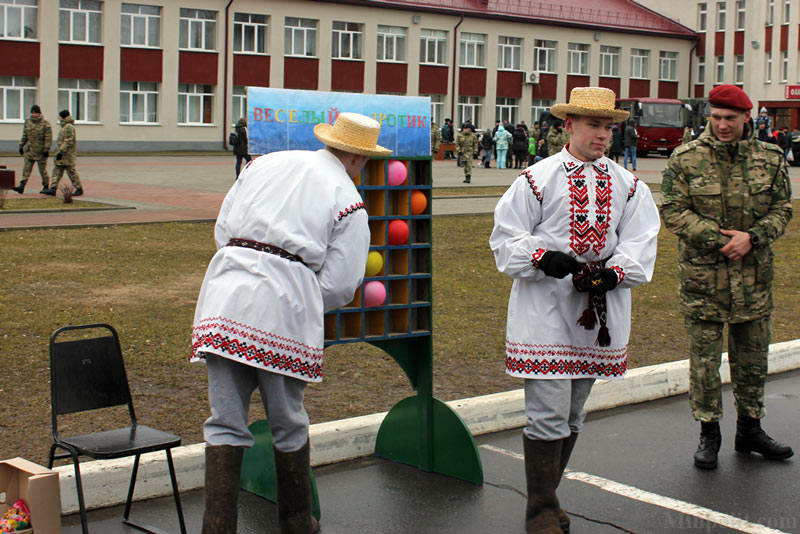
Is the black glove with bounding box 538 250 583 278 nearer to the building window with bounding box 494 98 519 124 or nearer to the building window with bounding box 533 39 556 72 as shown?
the building window with bounding box 494 98 519 124

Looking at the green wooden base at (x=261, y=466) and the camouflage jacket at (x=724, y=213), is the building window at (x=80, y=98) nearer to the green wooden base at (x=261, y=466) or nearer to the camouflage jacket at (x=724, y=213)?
the green wooden base at (x=261, y=466)

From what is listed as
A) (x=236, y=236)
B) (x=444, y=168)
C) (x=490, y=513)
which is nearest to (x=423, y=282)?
(x=490, y=513)

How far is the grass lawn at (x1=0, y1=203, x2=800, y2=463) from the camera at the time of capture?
6.34m

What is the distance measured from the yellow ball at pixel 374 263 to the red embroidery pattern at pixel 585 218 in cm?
94

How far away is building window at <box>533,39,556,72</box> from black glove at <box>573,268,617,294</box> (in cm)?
5584

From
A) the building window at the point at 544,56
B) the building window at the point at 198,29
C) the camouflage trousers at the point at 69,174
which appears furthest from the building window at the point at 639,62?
the camouflage trousers at the point at 69,174

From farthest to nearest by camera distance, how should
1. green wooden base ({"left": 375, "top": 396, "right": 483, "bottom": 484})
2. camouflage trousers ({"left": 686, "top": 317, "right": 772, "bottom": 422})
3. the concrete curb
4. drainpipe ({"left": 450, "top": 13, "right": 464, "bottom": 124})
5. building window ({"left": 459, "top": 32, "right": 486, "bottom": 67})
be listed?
building window ({"left": 459, "top": 32, "right": 486, "bottom": 67}) < drainpipe ({"left": 450, "top": 13, "right": 464, "bottom": 124}) < camouflage trousers ({"left": 686, "top": 317, "right": 772, "bottom": 422}) < green wooden base ({"left": 375, "top": 396, "right": 483, "bottom": 484}) < the concrete curb

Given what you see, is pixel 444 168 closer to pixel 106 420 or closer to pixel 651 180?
pixel 651 180

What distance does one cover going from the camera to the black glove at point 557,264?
14.4 feet

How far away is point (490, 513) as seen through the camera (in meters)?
4.94

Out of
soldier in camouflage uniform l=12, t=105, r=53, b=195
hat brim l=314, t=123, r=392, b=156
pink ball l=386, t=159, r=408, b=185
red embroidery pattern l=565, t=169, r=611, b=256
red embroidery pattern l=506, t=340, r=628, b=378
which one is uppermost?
soldier in camouflage uniform l=12, t=105, r=53, b=195

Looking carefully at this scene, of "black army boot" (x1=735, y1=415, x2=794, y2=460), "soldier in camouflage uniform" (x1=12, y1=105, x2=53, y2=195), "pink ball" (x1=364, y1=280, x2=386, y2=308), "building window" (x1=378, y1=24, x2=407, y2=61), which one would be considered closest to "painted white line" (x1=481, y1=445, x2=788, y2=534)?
"black army boot" (x1=735, y1=415, x2=794, y2=460)

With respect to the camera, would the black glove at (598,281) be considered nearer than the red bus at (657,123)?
Yes

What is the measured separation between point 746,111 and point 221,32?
148ft
